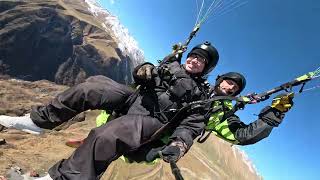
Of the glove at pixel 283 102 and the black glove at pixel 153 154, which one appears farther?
the black glove at pixel 153 154

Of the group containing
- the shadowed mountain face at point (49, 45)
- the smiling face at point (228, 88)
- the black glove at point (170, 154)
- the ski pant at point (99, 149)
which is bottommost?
the shadowed mountain face at point (49, 45)

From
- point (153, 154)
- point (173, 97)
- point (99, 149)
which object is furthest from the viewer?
point (173, 97)

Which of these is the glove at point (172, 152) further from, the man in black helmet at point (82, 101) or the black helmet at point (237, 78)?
the black helmet at point (237, 78)

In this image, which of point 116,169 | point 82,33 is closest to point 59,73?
point 82,33

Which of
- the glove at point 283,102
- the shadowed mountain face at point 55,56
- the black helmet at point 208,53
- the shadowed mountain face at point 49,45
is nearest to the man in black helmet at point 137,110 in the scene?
the black helmet at point 208,53

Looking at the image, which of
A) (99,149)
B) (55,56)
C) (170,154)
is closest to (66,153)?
(99,149)

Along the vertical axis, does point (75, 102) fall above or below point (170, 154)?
below

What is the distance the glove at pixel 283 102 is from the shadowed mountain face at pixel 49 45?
97054mm

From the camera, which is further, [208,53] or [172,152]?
[208,53]

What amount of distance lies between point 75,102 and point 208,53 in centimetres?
192

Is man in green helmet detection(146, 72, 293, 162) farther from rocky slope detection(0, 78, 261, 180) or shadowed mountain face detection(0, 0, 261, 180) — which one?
shadowed mountain face detection(0, 0, 261, 180)

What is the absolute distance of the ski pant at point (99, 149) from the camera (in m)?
4.61

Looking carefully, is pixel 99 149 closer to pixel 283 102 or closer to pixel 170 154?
pixel 170 154

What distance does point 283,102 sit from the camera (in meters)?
5.03
